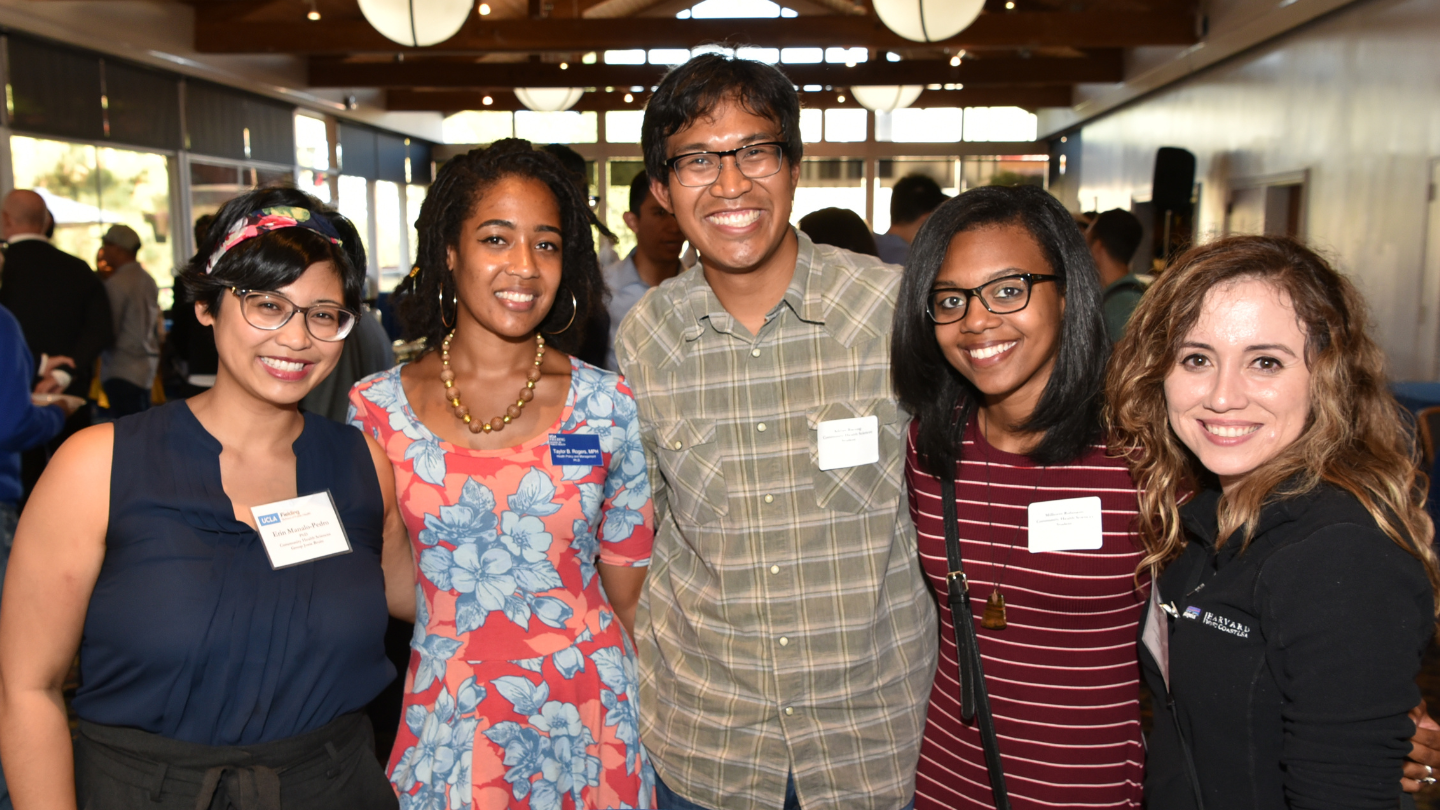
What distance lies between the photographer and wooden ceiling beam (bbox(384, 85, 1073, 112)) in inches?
575

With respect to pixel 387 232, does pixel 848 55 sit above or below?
above

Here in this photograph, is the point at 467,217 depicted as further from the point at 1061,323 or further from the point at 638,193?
the point at 638,193

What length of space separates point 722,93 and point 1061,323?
0.74m

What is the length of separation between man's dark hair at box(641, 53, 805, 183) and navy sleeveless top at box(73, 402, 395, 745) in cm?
94

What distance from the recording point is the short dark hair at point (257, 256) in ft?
4.83

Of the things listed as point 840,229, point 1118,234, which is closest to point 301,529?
point 840,229

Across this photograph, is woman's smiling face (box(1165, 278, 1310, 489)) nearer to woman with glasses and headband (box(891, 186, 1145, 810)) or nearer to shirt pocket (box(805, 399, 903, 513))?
woman with glasses and headband (box(891, 186, 1145, 810))

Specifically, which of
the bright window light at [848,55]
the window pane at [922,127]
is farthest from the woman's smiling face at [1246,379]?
the window pane at [922,127]

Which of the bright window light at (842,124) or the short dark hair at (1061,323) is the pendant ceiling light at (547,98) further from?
the short dark hair at (1061,323)

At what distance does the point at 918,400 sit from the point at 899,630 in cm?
40

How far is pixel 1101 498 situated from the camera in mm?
1581

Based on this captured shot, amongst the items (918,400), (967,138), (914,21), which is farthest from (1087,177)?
(918,400)

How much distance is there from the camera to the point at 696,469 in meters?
1.75

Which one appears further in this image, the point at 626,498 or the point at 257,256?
the point at 626,498
